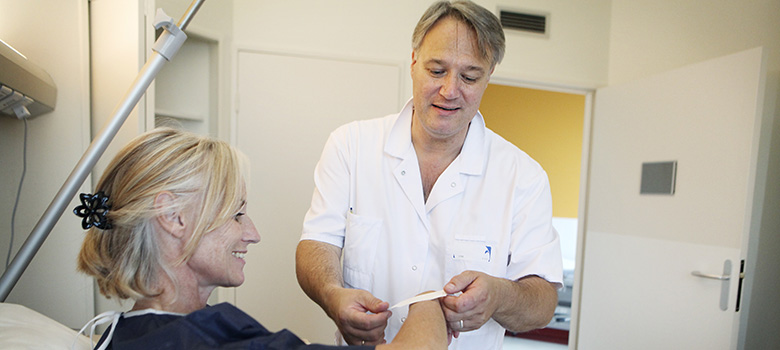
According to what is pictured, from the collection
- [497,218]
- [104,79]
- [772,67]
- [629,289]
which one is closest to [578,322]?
[629,289]

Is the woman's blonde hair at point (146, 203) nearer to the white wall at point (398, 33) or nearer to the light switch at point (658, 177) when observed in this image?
the white wall at point (398, 33)

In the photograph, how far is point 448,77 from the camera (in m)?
1.25

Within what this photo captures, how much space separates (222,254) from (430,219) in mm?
575

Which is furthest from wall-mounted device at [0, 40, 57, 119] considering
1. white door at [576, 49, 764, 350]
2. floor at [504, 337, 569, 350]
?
floor at [504, 337, 569, 350]

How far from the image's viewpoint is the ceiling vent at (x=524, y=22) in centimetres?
313

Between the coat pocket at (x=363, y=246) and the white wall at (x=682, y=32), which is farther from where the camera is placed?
the white wall at (x=682, y=32)

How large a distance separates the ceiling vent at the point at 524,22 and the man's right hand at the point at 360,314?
2.59m

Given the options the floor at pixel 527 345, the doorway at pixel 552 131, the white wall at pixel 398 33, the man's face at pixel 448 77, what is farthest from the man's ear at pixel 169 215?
the doorway at pixel 552 131

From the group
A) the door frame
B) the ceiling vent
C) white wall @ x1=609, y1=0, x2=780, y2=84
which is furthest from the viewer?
the door frame

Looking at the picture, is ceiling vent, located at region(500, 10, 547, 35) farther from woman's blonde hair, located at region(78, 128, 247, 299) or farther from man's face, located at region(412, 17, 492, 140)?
woman's blonde hair, located at region(78, 128, 247, 299)

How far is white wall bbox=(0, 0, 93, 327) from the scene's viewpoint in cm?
163

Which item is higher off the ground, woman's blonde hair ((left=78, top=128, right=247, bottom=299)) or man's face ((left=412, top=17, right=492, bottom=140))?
man's face ((left=412, top=17, right=492, bottom=140))

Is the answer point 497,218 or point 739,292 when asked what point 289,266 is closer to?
point 497,218

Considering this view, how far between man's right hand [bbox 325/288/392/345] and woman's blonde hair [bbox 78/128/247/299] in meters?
0.31
